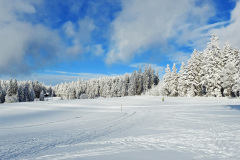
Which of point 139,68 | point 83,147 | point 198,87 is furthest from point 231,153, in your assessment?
point 139,68

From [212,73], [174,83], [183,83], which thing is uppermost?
[212,73]

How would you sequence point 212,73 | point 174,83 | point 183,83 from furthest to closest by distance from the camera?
point 174,83 < point 183,83 < point 212,73

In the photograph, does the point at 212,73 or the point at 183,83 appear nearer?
the point at 212,73

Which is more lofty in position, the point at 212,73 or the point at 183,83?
the point at 212,73

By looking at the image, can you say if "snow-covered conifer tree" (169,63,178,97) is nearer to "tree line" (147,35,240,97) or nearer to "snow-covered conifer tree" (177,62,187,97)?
"tree line" (147,35,240,97)

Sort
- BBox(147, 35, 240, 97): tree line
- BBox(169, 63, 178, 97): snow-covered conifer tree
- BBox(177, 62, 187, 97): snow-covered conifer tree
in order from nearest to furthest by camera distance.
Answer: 1. BBox(147, 35, 240, 97): tree line
2. BBox(177, 62, 187, 97): snow-covered conifer tree
3. BBox(169, 63, 178, 97): snow-covered conifer tree

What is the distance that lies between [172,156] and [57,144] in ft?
16.6

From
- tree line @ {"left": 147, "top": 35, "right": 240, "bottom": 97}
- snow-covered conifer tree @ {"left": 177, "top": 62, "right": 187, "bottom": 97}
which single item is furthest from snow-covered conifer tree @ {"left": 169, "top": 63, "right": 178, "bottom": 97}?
snow-covered conifer tree @ {"left": 177, "top": 62, "right": 187, "bottom": 97}

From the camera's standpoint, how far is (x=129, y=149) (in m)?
7.06

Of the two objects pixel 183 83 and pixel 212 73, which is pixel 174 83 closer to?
pixel 183 83

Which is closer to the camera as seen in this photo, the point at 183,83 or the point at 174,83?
the point at 183,83

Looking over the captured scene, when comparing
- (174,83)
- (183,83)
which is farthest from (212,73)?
(174,83)

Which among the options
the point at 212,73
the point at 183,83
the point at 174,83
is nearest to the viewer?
the point at 212,73

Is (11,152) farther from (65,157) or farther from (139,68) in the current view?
(139,68)
